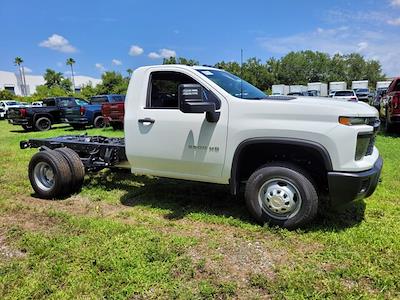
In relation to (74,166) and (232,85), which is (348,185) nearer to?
(232,85)

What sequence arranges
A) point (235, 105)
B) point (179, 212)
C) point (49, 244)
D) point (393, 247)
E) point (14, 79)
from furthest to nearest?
point (14, 79)
point (179, 212)
point (235, 105)
point (49, 244)
point (393, 247)

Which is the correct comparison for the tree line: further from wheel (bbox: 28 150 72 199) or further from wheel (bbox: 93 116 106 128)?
wheel (bbox: 28 150 72 199)

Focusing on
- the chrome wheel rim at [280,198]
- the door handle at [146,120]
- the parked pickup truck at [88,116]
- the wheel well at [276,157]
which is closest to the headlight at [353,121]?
the wheel well at [276,157]

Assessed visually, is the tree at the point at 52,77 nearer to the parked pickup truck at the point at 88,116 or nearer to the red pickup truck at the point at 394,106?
the parked pickup truck at the point at 88,116

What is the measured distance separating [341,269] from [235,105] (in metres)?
2.09

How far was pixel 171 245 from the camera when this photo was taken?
13.2ft

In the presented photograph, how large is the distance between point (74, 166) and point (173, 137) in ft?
6.44

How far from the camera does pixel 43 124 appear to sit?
760 inches

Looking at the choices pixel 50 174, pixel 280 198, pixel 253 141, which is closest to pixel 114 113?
pixel 50 174

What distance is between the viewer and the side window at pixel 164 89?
5020 mm

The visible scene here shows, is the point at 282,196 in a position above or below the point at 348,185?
Result: below

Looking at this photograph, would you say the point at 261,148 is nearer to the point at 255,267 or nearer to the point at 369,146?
the point at 369,146

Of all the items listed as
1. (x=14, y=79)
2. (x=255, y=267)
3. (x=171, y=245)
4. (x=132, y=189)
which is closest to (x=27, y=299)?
(x=171, y=245)

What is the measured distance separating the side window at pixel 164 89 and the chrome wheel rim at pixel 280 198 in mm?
1632
